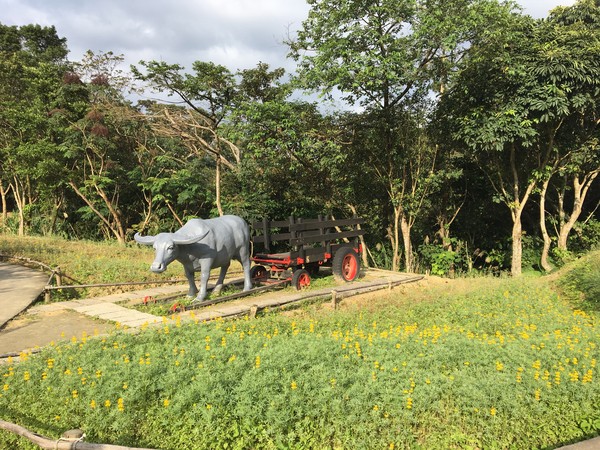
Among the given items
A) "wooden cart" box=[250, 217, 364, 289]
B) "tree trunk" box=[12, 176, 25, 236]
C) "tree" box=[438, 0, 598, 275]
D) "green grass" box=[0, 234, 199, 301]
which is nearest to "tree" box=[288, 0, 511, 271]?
"tree" box=[438, 0, 598, 275]

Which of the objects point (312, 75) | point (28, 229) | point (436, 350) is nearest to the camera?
point (436, 350)

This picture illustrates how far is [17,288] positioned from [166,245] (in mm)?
4070

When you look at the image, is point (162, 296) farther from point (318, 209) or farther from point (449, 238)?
point (449, 238)

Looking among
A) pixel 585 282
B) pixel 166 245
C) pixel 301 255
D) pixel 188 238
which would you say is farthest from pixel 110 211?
pixel 585 282

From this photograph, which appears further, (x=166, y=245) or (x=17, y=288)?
(x=17, y=288)

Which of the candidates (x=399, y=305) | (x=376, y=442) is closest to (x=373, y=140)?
(x=399, y=305)

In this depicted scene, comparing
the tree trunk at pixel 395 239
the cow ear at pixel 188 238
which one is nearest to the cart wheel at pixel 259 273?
the cow ear at pixel 188 238

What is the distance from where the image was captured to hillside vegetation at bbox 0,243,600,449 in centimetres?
362

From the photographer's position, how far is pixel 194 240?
25.1ft

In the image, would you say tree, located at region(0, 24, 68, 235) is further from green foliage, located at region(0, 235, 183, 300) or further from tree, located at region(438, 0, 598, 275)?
tree, located at region(438, 0, 598, 275)

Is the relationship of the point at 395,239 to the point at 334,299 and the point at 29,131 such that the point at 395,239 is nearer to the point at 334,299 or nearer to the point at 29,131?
the point at 334,299

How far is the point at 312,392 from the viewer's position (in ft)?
12.7

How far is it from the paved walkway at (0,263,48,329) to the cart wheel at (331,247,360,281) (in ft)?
21.9

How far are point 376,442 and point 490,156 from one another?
1232 cm
